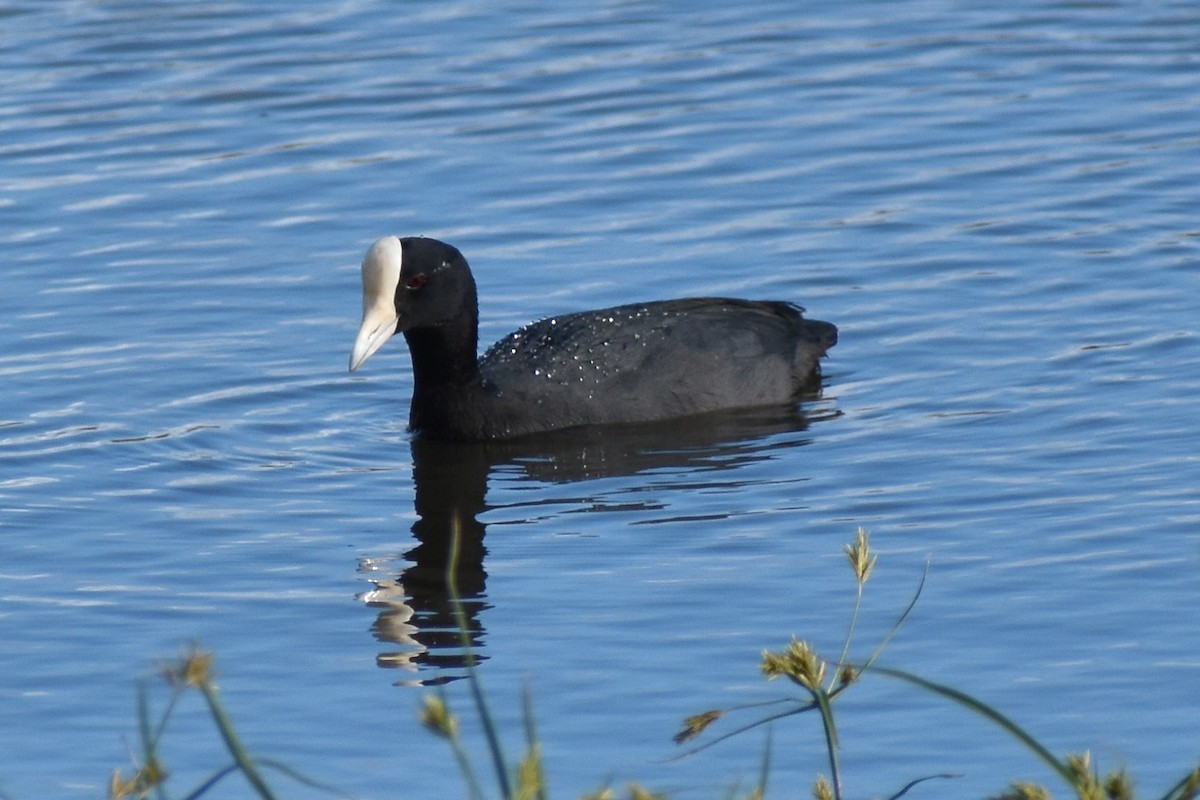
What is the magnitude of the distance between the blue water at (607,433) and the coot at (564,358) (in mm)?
220

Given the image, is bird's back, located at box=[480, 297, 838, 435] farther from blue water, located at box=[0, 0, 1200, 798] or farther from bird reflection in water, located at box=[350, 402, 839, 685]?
blue water, located at box=[0, 0, 1200, 798]

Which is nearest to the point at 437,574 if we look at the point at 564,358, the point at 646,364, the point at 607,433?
the point at 607,433

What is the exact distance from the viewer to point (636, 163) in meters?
11.7

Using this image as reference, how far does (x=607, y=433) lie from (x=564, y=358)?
0.34m

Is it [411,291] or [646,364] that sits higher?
[411,291]

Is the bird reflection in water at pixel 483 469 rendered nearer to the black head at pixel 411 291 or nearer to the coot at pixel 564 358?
the coot at pixel 564 358

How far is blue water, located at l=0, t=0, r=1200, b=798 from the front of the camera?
5.61 m

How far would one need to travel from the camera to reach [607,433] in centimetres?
852

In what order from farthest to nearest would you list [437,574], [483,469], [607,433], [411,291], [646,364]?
1. [646,364]
2. [607,433]
3. [411,291]
4. [483,469]
5. [437,574]

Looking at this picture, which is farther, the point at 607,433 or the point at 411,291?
the point at 607,433

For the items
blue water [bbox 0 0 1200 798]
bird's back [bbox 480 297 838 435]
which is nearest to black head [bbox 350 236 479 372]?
bird's back [bbox 480 297 838 435]

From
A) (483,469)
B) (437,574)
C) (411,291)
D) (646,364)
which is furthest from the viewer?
(646,364)

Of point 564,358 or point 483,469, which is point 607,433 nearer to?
point 564,358

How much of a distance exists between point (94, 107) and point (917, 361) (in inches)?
238
